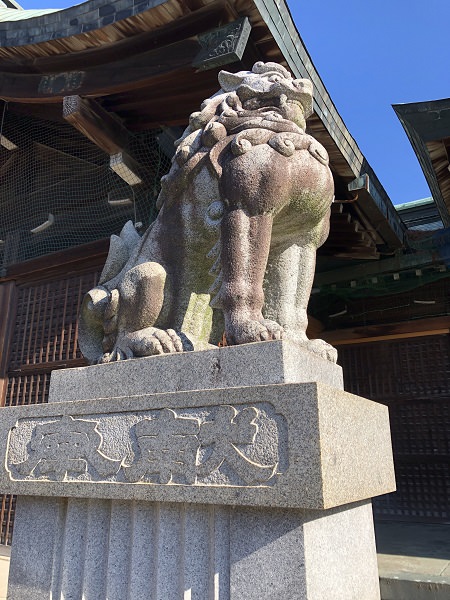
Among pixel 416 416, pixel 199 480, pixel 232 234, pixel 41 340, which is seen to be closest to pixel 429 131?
pixel 232 234

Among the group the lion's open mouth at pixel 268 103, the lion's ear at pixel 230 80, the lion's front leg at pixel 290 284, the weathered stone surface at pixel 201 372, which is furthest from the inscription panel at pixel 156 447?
the lion's ear at pixel 230 80

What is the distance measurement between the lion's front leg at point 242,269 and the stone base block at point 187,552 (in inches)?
29.5

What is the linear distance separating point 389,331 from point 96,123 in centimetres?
444

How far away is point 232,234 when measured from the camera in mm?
2180

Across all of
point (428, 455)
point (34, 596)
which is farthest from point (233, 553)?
point (428, 455)

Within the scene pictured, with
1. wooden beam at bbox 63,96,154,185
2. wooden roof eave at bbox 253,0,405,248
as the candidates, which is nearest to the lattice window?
wooden beam at bbox 63,96,154,185

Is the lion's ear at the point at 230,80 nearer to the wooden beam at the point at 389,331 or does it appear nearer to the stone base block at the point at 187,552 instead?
the stone base block at the point at 187,552

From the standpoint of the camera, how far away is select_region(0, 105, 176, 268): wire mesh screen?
17.3ft

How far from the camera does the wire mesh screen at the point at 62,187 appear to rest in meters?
5.27

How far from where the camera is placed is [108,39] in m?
4.03

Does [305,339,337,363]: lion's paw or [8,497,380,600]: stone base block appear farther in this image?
[305,339,337,363]: lion's paw

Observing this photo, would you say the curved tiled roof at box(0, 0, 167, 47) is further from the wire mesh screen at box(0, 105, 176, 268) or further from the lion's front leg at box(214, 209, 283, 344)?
the lion's front leg at box(214, 209, 283, 344)

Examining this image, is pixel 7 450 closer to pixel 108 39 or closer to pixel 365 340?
pixel 108 39

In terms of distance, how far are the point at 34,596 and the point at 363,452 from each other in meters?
1.62
